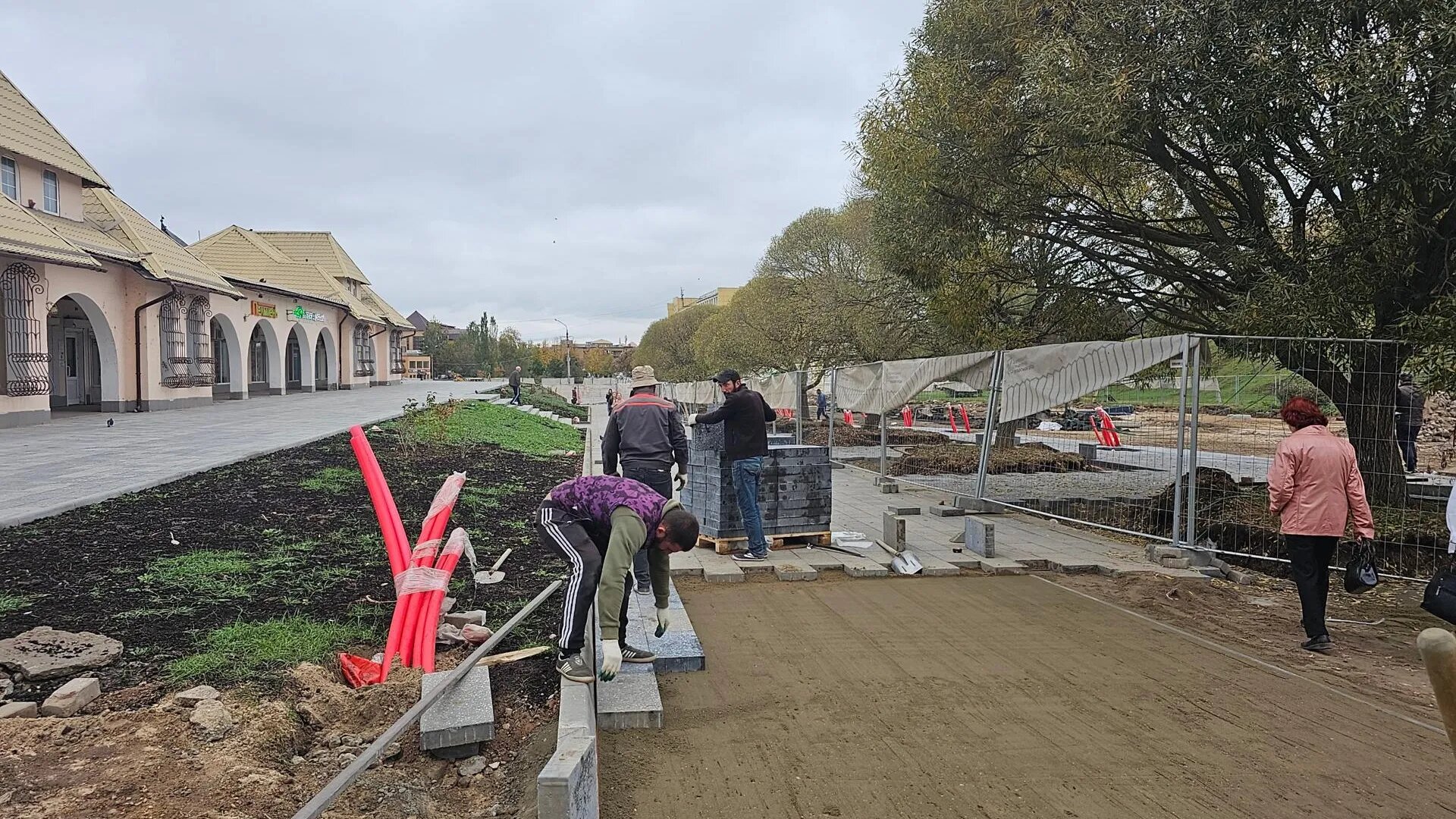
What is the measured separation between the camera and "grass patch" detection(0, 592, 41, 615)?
16.2 feet

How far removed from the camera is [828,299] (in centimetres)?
2253

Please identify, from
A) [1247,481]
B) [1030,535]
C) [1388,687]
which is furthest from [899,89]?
[1388,687]

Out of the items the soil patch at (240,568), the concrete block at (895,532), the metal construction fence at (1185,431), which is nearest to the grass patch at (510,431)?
the soil patch at (240,568)

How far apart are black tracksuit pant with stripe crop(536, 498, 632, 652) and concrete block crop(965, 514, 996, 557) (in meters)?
4.66

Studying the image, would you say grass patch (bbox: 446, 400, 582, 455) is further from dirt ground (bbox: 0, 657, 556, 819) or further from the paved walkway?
dirt ground (bbox: 0, 657, 556, 819)

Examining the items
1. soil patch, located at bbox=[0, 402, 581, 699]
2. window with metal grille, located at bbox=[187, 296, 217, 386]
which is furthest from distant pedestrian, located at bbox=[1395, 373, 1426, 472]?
window with metal grille, located at bbox=[187, 296, 217, 386]

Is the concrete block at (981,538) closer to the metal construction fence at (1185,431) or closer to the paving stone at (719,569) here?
the metal construction fence at (1185,431)

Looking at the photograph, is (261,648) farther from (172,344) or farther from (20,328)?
(172,344)

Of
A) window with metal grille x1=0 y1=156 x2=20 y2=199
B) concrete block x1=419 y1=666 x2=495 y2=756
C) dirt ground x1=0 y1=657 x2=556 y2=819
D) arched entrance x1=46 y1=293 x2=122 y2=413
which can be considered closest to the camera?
dirt ground x1=0 y1=657 x2=556 y2=819

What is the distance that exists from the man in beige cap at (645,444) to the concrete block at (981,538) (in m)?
3.22

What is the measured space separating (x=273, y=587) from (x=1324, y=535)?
6959 mm

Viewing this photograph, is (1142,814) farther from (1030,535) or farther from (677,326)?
(677,326)

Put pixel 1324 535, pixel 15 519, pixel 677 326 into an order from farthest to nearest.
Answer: pixel 677 326, pixel 15 519, pixel 1324 535

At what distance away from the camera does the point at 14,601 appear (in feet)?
16.6
